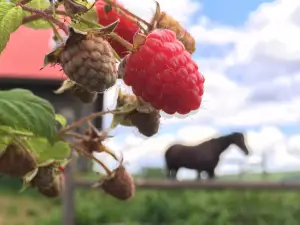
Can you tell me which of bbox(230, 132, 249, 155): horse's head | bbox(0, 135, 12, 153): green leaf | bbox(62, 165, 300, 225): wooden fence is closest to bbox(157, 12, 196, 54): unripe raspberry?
bbox(0, 135, 12, 153): green leaf

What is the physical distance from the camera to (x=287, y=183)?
17.3ft

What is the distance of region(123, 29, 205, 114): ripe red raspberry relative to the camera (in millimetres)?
775

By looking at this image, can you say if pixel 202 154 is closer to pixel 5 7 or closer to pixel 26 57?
pixel 26 57

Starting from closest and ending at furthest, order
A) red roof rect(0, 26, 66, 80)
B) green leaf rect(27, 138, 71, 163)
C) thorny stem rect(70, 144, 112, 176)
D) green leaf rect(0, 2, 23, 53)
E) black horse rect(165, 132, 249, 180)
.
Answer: green leaf rect(0, 2, 23, 53) → thorny stem rect(70, 144, 112, 176) → green leaf rect(27, 138, 71, 163) → black horse rect(165, 132, 249, 180) → red roof rect(0, 26, 66, 80)

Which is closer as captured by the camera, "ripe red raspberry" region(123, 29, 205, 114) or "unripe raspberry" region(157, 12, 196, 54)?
"ripe red raspberry" region(123, 29, 205, 114)

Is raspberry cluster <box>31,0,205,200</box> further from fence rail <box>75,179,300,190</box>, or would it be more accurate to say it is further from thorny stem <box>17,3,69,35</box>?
fence rail <box>75,179,300,190</box>

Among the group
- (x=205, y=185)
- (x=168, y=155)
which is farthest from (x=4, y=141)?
(x=168, y=155)

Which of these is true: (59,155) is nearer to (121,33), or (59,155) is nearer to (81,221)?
(121,33)

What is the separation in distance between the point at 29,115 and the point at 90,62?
221mm

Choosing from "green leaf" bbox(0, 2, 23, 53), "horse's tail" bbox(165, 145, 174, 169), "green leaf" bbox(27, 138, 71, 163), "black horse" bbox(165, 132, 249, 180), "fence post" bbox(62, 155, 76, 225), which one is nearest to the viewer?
"green leaf" bbox(0, 2, 23, 53)

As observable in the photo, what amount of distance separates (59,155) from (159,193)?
17.4 feet

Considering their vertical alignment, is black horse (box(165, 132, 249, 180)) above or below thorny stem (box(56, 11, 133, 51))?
above

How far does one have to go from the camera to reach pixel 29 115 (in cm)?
91

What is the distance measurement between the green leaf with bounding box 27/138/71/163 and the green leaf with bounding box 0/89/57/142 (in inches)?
8.4
